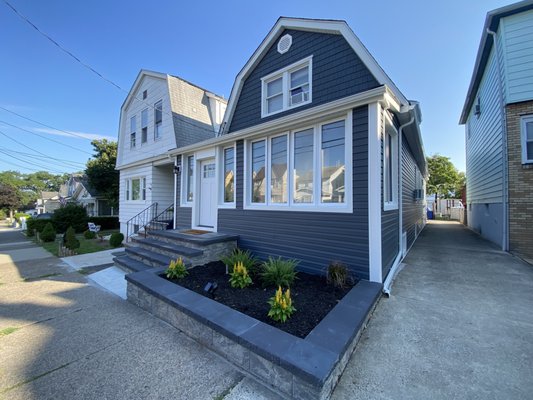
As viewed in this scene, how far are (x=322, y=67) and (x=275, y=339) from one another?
223 inches

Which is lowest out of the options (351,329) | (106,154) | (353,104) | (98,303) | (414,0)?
(98,303)

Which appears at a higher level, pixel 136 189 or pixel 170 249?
pixel 136 189

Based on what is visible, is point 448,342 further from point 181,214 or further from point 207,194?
point 181,214

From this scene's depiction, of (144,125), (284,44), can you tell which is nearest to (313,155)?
(284,44)

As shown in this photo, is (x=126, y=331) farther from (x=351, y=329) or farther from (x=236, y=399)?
(x=351, y=329)

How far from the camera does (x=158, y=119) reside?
10445 millimetres

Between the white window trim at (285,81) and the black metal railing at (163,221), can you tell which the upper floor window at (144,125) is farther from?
the white window trim at (285,81)

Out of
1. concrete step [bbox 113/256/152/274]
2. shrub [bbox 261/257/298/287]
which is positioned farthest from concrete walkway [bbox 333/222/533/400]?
concrete step [bbox 113/256/152/274]

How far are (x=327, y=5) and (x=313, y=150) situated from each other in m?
5.02

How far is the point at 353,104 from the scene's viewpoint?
4.30 m

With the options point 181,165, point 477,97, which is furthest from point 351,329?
point 477,97

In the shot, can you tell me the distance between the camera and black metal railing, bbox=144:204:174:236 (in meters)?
9.23

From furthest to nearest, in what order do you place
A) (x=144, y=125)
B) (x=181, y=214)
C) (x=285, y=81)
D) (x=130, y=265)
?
1. (x=144, y=125)
2. (x=181, y=214)
3. (x=285, y=81)
4. (x=130, y=265)

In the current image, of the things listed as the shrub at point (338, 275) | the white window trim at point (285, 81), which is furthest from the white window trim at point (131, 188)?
the shrub at point (338, 275)
